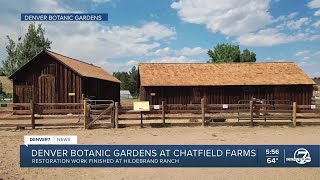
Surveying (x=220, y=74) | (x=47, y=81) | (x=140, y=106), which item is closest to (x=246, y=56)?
(x=220, y=74)

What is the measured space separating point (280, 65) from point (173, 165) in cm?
2723

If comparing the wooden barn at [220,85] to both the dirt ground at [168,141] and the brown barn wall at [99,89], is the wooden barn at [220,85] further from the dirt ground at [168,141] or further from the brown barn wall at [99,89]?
the dirt ground at [168,141]

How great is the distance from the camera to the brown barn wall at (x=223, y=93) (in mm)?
28922

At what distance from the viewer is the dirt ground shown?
26.4 feet

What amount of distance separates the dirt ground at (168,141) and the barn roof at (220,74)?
1230 cm

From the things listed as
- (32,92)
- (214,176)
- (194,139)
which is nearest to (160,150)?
(214,176)

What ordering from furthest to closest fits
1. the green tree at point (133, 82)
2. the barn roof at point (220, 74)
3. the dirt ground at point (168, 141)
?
the green tree at point (133, 82) → the barn roof at point (220, 74) → the dirt ground at point (168, 141)

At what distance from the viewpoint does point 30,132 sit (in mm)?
16125

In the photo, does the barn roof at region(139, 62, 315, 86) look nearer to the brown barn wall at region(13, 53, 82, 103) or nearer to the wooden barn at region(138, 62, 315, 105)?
the wooden barn at region(138, 62, 315, 105)

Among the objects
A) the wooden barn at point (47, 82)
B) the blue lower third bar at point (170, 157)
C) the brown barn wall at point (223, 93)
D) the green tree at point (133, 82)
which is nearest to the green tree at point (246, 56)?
the green tree at point (133, 82)

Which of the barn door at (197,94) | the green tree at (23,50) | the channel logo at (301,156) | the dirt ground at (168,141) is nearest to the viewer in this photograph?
the dirt ground at (168,141)

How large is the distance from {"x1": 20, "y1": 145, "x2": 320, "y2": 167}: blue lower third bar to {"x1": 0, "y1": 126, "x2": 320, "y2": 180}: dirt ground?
293mm

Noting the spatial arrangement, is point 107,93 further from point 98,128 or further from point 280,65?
point 98,128

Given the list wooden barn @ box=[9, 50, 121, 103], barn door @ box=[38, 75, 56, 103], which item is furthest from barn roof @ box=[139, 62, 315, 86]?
barn door @ box=[38, 75, 56, 103]
